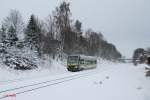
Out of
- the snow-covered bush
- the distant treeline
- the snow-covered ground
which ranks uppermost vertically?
the distant treeline

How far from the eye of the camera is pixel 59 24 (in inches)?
1823

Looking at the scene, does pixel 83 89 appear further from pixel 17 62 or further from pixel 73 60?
pixel 73 60

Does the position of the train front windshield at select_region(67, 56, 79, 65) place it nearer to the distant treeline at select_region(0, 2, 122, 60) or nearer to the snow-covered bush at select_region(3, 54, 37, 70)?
the distant treeline at select_region(0, 2, 122, 60)

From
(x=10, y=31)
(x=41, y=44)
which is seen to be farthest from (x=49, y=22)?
(x=10, y=31)

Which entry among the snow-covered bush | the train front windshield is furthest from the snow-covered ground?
the train front windshield

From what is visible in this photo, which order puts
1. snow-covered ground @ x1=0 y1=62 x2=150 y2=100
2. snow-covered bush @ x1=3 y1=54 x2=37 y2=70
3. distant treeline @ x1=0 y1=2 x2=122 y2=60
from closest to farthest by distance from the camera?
snow-covered ground @ x1=0 y1=62 x2=150 y2=100 < snow-covered bush @ x1=3 y1=54 x2=37 y2=70 < distant treeline @ x1=0 y1=2 x2=122 y2=60

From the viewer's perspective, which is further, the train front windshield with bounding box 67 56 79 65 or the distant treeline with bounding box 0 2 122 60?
the train front windshield with bounding box 67 56 79 65

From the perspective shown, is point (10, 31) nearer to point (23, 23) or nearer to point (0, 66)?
point (0, 66)

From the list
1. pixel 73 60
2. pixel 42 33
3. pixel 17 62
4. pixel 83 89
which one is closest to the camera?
pixel 83 89

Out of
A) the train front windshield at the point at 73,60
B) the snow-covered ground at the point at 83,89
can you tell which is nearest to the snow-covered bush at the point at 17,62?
the snow-covered ground at the point at 83,89

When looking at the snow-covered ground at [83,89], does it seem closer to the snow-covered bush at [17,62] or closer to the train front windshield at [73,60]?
the snow-covered bush at [17,62]

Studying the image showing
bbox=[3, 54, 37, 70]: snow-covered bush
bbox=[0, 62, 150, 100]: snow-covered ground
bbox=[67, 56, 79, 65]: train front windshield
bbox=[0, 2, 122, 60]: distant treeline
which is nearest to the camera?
bbox=[0, 62, 150, 100]: snow-covered ground

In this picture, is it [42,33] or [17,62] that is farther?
[42,33]

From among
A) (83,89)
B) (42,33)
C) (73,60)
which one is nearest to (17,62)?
(73,60)
